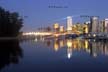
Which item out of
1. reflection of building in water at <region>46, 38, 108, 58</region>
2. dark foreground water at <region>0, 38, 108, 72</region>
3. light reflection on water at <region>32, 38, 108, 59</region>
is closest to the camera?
dark foreground water at <region>0, 38, 108, 72</region>

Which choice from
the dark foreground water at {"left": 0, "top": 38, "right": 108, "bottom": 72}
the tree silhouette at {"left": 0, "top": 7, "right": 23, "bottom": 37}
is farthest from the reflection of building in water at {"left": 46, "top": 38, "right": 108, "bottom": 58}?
the tree silhouette at {"left": 0, "top": 7, "right": 23, "bottom": 37}

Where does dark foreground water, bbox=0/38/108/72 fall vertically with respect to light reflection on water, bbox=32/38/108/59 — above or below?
above

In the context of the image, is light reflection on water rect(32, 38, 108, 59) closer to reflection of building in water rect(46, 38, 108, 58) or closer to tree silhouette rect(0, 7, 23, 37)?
reflection of building in water rect(46, 38, 108, 58)

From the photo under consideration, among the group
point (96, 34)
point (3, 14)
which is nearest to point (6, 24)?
point (3, 14)

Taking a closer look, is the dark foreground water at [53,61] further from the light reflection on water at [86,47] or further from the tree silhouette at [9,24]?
the tree silhouette at [9,24]

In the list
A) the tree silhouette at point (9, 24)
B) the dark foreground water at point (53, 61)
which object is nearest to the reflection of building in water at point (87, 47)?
the dark foreground water at point (53, 61)

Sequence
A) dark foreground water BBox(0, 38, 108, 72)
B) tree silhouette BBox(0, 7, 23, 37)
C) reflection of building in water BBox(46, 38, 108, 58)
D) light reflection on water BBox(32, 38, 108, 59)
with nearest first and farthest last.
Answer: dark foreground water BBox(0, 38, 108, 72), light reflection on water BBox(32, 38, 108, 59), reflection of building in water BBox(46, 38, 108, 58), tree silhouette BBox(0, 7, 23, 37)

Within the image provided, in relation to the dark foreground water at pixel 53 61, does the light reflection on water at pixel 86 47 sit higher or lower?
lower

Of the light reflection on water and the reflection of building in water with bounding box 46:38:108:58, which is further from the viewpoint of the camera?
the reflection of building in water with bounding box 46:38:108:58

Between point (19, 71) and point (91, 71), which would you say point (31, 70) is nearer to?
point (19, 71)

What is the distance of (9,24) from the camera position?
116375mm

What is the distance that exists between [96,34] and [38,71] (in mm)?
166241

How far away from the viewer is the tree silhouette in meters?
111

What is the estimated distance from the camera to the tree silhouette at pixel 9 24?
11106 cm
